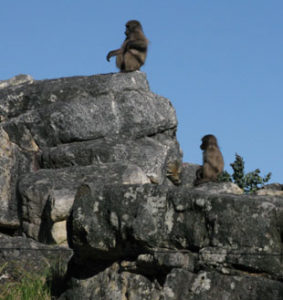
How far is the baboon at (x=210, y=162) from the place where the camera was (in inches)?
672

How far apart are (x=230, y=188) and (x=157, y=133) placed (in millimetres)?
2491

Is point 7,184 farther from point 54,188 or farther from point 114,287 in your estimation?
point 114,287

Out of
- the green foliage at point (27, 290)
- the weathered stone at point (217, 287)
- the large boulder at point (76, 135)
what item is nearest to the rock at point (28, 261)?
the green foliage at point (27, 290)

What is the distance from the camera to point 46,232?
11.0m

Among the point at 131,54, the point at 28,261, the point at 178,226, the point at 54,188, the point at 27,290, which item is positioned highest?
the point at 131,54

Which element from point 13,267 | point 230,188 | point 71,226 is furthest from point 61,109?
point 71,226

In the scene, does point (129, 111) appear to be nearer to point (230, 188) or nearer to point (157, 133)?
point (157, 133)

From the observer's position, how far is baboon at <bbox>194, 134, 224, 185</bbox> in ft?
56.0

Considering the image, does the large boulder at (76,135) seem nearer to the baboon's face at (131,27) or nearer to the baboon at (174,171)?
the baboon at (174,171)

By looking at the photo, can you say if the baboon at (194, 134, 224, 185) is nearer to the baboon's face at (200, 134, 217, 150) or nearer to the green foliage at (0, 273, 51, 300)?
the baboon's face at (200, 134, 217, 150)

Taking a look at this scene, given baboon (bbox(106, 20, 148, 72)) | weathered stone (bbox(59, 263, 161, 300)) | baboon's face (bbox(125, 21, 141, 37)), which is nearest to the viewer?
weathered stone (bbox(59, 263, 161, 300))

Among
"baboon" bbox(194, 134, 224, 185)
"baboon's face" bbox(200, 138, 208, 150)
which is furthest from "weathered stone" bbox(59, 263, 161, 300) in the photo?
"baboon's face" bbox(200, 138, 208, 150)

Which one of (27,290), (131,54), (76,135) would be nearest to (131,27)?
(131,54)

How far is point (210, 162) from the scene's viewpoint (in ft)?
56.8
